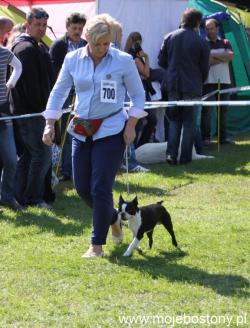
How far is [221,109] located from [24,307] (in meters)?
7.18

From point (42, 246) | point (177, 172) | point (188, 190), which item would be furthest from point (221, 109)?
point (42, 246)

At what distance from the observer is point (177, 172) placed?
8336 millimetres

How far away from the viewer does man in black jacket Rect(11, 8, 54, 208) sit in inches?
244

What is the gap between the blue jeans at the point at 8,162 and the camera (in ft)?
20.6

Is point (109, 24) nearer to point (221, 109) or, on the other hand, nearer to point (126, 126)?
point (126, 126)

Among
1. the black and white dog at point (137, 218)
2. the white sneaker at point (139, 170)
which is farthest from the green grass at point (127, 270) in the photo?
the white sneaker at point (139, 170)

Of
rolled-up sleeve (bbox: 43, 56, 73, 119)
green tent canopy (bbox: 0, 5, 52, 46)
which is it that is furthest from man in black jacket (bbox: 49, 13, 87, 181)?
rolled-up sleeve (bbox: 43, 56, 73, 119)

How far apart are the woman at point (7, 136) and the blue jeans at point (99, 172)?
1572mm

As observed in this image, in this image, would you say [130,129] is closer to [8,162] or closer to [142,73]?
[8,162]

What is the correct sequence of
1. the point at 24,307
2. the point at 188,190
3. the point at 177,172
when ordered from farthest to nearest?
the point at 177,172
the point at 188,190
the point at 24,307

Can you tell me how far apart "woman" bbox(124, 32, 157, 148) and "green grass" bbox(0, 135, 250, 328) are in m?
2.31

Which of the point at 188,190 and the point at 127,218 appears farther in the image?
the point at 188,190

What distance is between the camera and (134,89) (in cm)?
464

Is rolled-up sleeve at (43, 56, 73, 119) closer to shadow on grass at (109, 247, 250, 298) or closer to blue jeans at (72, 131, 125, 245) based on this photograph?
blue jeans at (72, 131, 125, 245)
